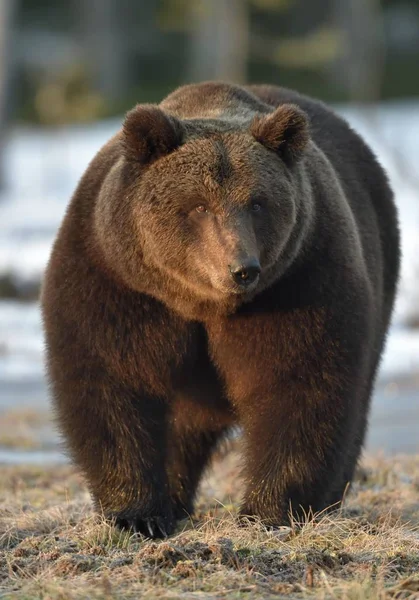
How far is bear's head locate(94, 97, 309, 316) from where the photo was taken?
18.7ft

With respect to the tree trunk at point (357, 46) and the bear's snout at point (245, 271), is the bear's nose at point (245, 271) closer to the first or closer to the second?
the bear's snout at point (245, 271)

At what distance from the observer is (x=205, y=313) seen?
6117 millimetres

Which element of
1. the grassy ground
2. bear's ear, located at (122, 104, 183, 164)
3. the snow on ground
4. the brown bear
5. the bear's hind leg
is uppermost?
bear's ear, located at (122, 104, 183, 164)

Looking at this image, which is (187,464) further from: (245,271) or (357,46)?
(357,46)

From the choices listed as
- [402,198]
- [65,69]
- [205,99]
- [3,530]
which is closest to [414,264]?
[402,198]

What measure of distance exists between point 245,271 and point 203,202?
48 cm

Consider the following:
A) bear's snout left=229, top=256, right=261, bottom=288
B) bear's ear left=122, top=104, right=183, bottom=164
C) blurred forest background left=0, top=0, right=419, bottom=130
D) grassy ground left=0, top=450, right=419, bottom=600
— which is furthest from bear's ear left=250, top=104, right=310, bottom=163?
blurred forest background left=0, top=0, right=419, bottom=130

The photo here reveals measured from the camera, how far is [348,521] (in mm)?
6012

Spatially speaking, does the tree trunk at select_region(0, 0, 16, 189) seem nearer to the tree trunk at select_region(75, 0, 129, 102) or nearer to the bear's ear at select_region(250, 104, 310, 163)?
the tree trunk at select_region(75, 0, 129, 102)

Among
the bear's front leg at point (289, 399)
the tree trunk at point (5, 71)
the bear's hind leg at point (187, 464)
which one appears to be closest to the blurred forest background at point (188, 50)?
the tree trunk at point (5, 71)

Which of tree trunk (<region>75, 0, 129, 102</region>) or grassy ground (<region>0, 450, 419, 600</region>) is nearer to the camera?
grassy ground (<region>0, 450, 419, 600</region>)

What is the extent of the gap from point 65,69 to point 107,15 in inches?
519

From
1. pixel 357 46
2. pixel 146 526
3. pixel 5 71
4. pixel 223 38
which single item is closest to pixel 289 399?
pixel 146 526

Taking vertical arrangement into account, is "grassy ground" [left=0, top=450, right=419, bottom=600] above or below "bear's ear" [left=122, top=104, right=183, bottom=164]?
below
